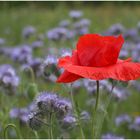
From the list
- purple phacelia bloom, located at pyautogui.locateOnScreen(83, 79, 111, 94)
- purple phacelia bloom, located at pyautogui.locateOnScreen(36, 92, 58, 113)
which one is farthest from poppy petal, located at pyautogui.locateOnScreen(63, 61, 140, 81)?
purple phacelia bloom, located at pyautogui.locateOnScreen(83, 79, 111, 94)

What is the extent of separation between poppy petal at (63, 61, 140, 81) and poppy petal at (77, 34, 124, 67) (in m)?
0.03

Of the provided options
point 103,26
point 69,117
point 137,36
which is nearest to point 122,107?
point 137,36

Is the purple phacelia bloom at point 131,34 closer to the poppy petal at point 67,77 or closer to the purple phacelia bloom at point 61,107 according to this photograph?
the purple phacelia bloom at point 61,107

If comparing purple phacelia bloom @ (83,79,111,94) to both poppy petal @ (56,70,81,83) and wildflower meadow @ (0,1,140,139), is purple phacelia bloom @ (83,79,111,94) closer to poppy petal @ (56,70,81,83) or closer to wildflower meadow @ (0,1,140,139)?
wildflower meadow @ (0,1,140,139)

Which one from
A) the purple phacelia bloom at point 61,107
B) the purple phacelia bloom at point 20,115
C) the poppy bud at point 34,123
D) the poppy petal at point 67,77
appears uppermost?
the poppy petal at point 67,77

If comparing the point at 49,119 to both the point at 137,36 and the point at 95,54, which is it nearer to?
the point at 95,54

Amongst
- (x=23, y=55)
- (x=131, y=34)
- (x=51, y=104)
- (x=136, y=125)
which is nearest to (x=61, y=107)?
(x=51, y=104)

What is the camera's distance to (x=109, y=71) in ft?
3.36

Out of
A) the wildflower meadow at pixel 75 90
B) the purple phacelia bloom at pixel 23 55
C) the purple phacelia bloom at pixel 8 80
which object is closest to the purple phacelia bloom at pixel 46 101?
the wildflower meadow at pixel 75 90

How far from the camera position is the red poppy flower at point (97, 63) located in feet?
3.33

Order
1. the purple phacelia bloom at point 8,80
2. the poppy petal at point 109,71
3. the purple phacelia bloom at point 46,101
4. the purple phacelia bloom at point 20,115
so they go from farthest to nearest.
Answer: the purple phacelia bloom at point 20,115 < the purple phacelia bloom at point 8,80 < the purple phacelia bloom at point 46,101 < the poppy petal at point 109,71

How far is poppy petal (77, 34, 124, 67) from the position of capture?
108 centimetres

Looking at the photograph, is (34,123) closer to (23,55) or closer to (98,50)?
(98,50)

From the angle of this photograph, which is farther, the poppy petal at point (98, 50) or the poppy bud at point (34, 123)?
the poppy bud at point (34, 123)
